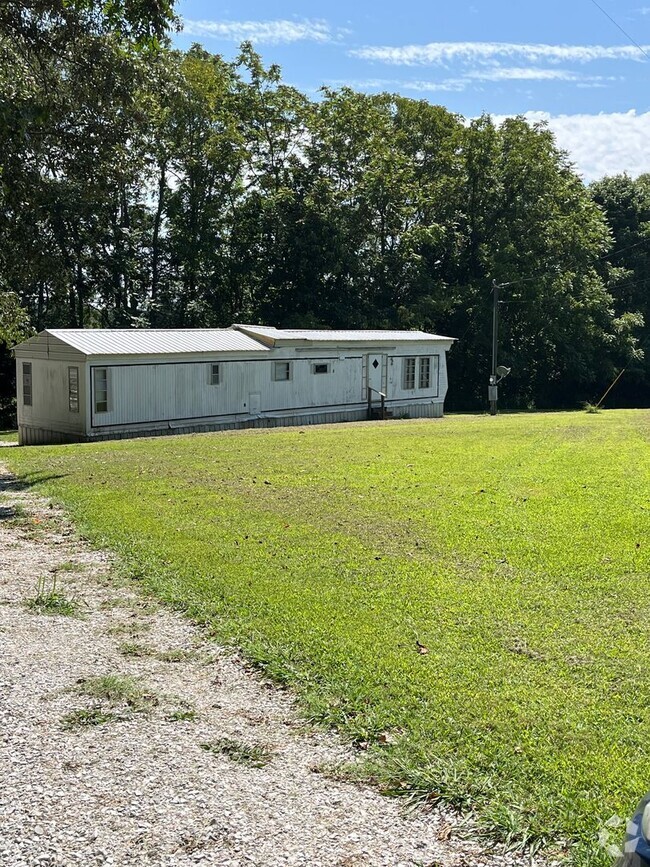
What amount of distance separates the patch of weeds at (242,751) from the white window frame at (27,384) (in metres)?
18.6

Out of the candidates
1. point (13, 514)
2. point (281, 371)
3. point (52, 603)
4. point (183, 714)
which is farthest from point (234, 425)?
point (183, 714)

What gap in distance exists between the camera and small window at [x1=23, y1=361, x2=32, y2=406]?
21.3m

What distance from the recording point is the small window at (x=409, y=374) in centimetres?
2858

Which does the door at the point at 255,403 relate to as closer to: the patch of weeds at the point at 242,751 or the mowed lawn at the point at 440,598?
the mowed lawn at the point at 440,598

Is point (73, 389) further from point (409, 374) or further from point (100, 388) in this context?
point (409, 374)

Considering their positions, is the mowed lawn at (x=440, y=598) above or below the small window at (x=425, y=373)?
below

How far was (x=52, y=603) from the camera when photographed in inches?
253

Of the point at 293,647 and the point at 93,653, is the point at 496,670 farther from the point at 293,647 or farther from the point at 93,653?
the point at 93,653

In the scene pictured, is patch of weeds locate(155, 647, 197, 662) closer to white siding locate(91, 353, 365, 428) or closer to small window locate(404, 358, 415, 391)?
white siding locate(91, 353, 365, 428)

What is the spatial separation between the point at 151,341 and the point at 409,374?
33.7 ft

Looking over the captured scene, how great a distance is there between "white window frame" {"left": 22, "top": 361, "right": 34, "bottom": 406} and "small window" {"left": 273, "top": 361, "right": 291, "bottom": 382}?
6.63m

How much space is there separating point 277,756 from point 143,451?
1235 cm

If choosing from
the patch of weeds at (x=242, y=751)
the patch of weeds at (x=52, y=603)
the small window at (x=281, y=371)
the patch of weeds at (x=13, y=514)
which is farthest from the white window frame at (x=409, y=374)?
the patch of weeds at (x=242, y=751)

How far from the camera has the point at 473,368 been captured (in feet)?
137
